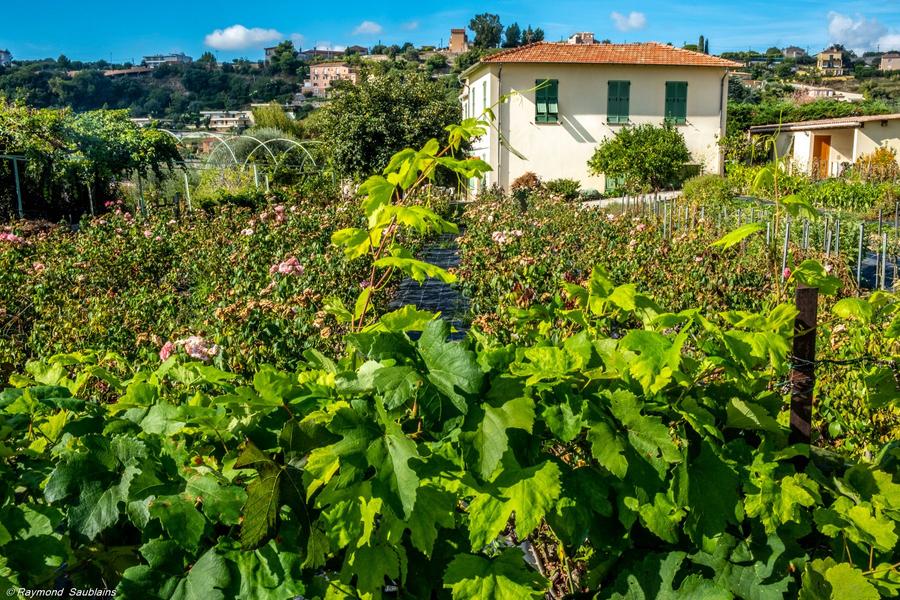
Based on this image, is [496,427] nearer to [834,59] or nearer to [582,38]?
[582,38]

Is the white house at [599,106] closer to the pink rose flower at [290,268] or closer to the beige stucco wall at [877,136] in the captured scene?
the beige stucco wall at [877,136]

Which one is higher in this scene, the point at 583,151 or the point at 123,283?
the point at 583,151

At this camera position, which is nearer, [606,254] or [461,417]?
[461,417]

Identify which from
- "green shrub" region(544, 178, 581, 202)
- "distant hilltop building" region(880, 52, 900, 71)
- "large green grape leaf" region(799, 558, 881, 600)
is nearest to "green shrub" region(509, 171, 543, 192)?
"green shrub" region(544, 178, 581, 202)

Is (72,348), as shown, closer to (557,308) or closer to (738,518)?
(557,308)

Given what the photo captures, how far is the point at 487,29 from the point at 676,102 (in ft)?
265

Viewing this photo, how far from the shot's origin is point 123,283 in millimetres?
6547

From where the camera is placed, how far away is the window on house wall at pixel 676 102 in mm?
24516

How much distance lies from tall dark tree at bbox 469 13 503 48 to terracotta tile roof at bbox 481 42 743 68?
253ft

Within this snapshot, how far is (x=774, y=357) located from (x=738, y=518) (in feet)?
1.03

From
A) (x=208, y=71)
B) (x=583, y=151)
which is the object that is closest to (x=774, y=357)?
(x=583, y=151)

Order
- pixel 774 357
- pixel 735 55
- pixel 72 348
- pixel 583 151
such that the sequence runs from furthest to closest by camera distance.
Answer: pixel 735 55 → pixel 583 151 → pixel 72 348 → pixel 774 357

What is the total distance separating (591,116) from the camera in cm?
2466

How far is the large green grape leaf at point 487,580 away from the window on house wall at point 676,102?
24880 mm
